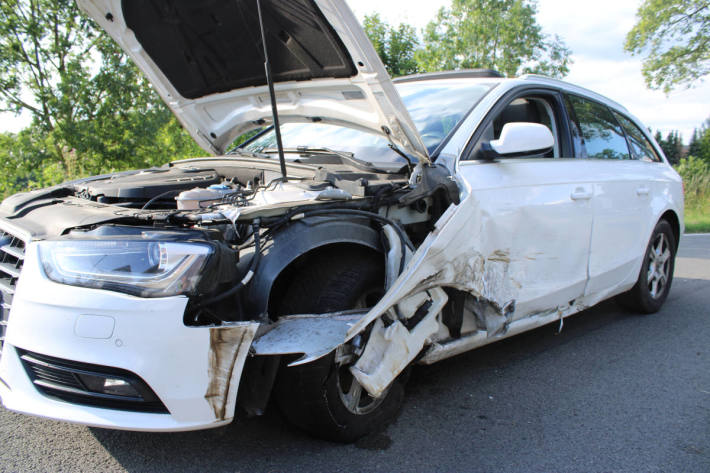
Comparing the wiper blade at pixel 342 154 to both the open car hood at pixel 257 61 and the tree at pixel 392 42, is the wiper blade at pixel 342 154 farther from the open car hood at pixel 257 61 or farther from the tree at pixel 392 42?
the tree at pixel 392 42

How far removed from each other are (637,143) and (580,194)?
5.52ft

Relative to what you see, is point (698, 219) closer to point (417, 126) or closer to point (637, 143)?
point (637, 143)

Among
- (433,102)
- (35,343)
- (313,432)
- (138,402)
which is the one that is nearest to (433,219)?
(433,102)

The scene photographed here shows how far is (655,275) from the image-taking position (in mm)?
4582

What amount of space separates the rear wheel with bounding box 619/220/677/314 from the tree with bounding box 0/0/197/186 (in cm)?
767

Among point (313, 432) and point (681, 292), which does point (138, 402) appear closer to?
point (313, 432)

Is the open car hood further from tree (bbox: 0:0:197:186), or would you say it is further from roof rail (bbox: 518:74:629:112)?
tree (bbox: 0:0:197:186)

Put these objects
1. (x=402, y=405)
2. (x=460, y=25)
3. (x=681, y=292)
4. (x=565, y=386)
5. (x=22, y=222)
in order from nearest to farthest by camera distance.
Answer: (x=22, y=222) < (x=402, y=405) < (x=565, y=386) < (x=681, y=292) < (x=460, y=25)

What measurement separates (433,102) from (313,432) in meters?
2.18

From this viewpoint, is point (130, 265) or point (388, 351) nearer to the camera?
point (130, 265)

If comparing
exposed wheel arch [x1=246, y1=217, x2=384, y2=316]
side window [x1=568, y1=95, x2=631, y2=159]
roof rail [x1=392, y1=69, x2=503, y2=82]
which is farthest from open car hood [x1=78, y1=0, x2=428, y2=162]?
side window [x1=568, y1=95, x2=631, y2=159]

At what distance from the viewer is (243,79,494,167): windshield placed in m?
3.10

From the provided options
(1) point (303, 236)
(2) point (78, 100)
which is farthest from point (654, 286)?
(2) point (78, 100)

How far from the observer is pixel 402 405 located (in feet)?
8.86
